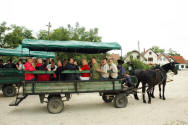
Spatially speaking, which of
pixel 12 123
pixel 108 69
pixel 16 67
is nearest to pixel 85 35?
pixel 16 67

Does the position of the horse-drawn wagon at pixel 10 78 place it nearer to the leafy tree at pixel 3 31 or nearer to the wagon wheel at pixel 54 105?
the wagon wheel at pixel 54 105

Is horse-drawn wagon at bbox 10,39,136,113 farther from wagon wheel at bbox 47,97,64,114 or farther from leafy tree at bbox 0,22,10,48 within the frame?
leafy tree at bbox 0,22,10,48

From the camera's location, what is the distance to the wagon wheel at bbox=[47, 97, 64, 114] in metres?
6.13

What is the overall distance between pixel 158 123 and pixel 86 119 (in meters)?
2.14

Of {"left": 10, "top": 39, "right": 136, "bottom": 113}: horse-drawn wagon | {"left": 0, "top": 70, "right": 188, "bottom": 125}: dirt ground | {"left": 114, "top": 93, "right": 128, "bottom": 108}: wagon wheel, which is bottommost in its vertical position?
{"left": 0, "top": 70, "right": 188, "bottom": 125}: dirt ground

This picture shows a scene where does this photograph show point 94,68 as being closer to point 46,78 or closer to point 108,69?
point 108,69

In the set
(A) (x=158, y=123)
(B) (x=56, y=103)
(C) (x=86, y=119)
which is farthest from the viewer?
(B) (x=56, y=103)

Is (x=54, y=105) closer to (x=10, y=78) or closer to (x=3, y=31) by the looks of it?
(x=10, y=78)

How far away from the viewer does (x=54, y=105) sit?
618cm

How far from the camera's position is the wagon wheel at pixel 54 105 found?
613 centimetres

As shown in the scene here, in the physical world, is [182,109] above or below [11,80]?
below

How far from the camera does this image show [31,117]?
5746 mm

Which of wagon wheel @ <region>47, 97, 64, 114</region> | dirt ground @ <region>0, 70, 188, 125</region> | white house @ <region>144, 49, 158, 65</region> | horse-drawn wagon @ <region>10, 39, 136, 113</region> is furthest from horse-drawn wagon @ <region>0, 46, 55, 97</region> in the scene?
white house @ <region>144, 49, 158, 65</region>

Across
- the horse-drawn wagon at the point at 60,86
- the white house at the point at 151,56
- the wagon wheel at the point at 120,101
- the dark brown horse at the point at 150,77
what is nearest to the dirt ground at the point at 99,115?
the wagon wheel at the point at 120,101
